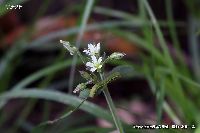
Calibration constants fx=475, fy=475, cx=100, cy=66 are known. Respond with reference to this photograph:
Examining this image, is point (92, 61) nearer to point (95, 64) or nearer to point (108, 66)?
point (95, 64)

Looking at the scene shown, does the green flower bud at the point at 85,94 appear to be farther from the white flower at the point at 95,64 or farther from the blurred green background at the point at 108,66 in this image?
the blurred green background at the point at 108,66

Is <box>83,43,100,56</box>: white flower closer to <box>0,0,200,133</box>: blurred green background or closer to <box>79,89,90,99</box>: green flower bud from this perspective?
<box>79,89,90,99</box>: green flower bud

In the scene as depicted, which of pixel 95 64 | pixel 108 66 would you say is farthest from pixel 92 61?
pixel 108 66

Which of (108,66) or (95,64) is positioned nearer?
(95,64)

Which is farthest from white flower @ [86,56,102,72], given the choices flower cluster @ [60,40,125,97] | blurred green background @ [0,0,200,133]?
blurred green background @ [0,0,200,133]

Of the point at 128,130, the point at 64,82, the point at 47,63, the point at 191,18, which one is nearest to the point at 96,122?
the point at 64,82

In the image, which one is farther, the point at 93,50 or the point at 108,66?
the point at 108,66

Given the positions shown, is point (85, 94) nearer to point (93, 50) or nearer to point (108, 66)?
point (93, 50)

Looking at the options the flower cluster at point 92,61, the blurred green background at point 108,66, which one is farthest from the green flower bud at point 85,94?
the blurred green background at point 108,66

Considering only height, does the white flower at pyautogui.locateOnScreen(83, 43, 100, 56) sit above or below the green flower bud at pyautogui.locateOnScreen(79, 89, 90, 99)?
above

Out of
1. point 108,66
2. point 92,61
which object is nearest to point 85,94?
point 92,61

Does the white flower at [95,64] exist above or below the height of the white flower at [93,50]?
below
